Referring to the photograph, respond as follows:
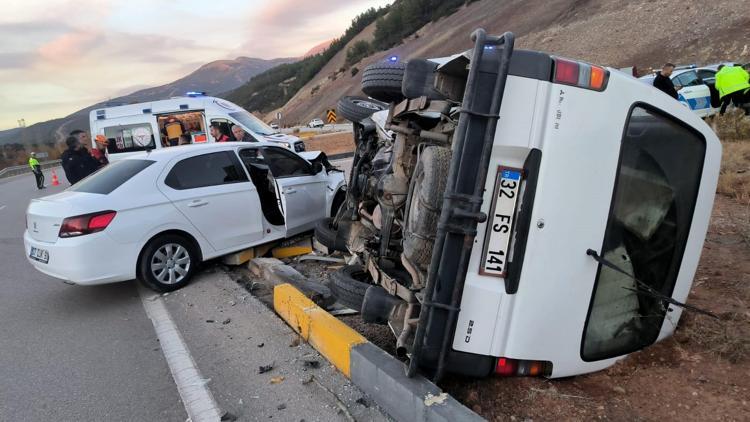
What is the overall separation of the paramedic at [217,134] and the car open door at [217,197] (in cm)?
492

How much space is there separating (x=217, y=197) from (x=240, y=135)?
5.86 m

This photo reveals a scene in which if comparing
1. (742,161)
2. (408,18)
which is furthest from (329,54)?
(742,161)

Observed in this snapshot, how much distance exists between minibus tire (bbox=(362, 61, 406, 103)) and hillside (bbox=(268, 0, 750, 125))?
26911 millimetres

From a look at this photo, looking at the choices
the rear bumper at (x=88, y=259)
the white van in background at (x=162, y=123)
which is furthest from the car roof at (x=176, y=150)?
the white van in background at (x=162, y=123)

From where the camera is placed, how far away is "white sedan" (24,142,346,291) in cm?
499

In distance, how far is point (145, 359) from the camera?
13.0 feet

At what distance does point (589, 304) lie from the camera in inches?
105

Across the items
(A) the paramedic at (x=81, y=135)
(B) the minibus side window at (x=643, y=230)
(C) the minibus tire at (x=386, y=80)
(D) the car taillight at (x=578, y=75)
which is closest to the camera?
(D) the car taillight at (x=578, y=75)

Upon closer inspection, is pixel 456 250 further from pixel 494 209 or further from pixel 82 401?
pixel 82 401

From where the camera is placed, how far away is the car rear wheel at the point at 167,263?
5.31 metres

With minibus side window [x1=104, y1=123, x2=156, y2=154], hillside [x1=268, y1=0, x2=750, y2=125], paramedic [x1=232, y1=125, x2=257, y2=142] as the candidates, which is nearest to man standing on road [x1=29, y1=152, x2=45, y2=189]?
minibus side window [x1=104, y1=123, x2=156, y2=154]

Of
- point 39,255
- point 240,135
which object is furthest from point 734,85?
point 39,255

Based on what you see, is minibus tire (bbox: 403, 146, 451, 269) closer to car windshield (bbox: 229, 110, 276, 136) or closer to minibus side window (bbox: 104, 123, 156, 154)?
car windshield (bbox: 229, 110, 276, 136)

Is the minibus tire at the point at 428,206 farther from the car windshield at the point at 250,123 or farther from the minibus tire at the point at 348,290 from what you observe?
the car windshield at the point at 250,123
